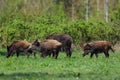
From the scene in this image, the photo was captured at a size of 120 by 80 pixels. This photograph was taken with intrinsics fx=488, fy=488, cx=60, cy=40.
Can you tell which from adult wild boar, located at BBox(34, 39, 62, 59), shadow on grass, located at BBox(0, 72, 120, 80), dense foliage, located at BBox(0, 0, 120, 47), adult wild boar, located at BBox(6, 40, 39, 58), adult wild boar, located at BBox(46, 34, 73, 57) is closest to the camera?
shadow on grass, located at BBox(0, 72, 120, 80)

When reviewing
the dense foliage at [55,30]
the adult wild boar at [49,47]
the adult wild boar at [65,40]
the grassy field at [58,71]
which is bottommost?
the dense foliage at [55,30]

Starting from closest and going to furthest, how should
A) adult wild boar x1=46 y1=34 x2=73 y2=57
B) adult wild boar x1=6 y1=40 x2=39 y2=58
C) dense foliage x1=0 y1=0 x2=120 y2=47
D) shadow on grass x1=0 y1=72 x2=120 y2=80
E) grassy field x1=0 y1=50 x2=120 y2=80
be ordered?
shadow on grass x1=0 y1=72 x2=120 y2=80
grassy field x1=0 y1=50 x2=120 y2=80
adult wild boar x1=6 y1=40 x2=39 y2=58
adult wild boar x1=46 y1=34 x2=73 y2=57
dense foliage x1=0 y1=0 x2=120 y2=47

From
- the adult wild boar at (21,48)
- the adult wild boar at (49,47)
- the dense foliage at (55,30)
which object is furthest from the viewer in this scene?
the dense foliage at (55,30)

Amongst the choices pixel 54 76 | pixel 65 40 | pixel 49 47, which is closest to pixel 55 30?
pixel 65 40

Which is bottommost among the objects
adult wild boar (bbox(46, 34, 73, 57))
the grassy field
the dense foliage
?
the dense foliage

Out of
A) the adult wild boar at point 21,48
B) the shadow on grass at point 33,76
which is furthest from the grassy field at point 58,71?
the adult wild boar at point 21,48

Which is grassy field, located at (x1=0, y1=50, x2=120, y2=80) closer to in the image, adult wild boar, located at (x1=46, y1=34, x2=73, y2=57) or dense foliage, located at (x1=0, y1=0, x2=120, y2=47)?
adult wild boar, located at (x1=46, y1=34, x2=73, y2=57)

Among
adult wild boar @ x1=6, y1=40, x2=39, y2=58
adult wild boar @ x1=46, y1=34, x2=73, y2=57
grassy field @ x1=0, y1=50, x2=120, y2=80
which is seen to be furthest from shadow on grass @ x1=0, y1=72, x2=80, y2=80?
adult wild boar @ x1=46, y1=34, x2=73, y2=57

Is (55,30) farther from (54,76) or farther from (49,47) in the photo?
(54,76)

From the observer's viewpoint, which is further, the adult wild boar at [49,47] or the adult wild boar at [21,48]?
the adult wild boar at [21,48]

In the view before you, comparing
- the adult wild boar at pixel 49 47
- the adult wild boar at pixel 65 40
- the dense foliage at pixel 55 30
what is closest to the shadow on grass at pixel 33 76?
the adult wild boar at pixel 49 47

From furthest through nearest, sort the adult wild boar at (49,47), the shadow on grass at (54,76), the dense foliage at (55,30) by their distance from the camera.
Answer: the dense foliage at (55,30) → the adult wild boar at (49,47) → the shadow on grass at (54,76)

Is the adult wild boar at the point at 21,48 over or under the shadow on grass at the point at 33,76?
under

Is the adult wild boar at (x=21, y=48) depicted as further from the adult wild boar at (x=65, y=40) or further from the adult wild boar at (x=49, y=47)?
the adult wild boar at (x=65, y=40)
